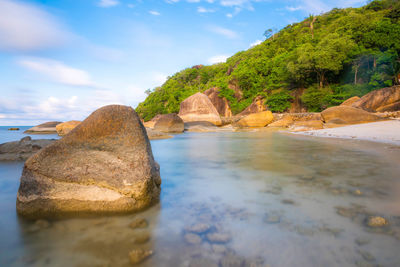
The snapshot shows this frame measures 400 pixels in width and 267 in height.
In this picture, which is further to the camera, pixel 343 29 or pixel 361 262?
pixel 343 29

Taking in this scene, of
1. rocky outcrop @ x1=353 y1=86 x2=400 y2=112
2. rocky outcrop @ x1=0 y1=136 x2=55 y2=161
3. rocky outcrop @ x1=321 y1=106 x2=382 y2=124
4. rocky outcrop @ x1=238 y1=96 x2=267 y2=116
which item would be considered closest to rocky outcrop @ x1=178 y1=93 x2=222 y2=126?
rocky outcrop @ x1=321 y1=106 x2=382 y2=124

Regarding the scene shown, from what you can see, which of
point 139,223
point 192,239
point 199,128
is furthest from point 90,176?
point 199,128

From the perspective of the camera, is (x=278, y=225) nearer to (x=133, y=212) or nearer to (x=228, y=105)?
(x=133, y=212)

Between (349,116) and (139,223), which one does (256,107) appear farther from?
(139,223)

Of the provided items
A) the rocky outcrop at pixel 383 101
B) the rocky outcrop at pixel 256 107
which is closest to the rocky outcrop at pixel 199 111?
the rocky outcrop at pixel 256 107

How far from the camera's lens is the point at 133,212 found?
1888mm

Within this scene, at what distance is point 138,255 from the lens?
51.2 inches

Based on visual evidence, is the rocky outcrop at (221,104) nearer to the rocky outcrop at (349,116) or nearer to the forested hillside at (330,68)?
the forested hillside at (330,68)

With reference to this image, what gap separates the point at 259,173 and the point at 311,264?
209 cm

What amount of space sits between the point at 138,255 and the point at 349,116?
14.2 m

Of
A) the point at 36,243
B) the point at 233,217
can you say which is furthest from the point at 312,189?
the point at 36,243

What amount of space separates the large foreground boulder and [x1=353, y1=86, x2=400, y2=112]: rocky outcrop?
61.2 ft

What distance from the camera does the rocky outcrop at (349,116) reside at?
11.4m

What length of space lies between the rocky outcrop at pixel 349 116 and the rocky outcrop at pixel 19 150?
14.2m
